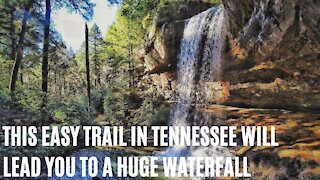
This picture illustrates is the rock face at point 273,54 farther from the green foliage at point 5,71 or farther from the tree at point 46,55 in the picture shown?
the green foliage at point 5,71

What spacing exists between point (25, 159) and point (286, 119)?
8.08m

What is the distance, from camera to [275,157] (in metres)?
6.92

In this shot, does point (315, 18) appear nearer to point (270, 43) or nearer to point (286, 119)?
point (270, 43)

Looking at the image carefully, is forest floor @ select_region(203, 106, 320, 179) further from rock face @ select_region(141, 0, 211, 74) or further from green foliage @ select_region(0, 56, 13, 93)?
green foliage @ select_region(0, 56, 13, 93)

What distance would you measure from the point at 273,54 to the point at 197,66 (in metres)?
7.03

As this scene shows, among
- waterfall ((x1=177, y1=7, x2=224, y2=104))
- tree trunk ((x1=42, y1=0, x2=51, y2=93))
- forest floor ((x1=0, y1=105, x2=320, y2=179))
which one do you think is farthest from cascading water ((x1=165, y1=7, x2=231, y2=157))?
tree trunk ((x1=42, y1=0, x2=51, y2=93))

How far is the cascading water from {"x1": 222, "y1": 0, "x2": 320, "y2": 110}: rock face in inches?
64.1

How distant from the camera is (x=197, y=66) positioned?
17.2 m

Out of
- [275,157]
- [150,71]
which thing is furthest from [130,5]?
[275,157]

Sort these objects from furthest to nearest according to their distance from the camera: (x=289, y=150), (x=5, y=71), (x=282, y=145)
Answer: (x=5, y=71)
(x=282, y=145)
(x=289, y=150)

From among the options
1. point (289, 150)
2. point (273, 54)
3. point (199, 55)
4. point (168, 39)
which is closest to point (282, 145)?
point (289, 150)

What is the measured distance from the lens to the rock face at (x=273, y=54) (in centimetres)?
827

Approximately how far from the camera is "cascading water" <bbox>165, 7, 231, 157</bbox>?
14844 mm

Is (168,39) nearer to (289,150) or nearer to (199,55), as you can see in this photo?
(199,55)
